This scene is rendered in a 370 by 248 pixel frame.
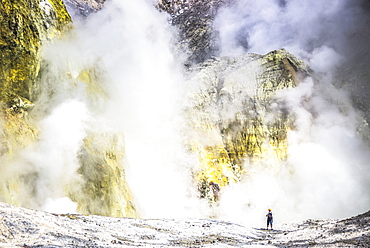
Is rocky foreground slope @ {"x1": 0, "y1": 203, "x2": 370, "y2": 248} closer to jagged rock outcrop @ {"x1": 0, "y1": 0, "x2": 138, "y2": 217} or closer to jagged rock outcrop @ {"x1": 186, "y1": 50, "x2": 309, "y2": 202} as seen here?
jagged rock outcrop @ {"x1": 0, "y1": 0, "x2": 138, "y2": 217}

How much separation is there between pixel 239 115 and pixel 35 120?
118ft

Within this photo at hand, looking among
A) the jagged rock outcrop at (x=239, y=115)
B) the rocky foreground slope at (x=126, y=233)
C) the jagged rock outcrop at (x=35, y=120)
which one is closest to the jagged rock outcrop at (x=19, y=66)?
the jagged rock outcrop at (x=35, y=120)

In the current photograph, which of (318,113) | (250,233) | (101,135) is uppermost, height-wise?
(318,113)

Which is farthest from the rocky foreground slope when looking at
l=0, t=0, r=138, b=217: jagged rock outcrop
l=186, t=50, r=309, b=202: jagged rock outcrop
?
l=186, t=50, r=309, b=202: jagged rock outcrop

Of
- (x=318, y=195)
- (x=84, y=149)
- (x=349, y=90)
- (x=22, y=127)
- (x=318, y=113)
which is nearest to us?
(x=22, y=127)

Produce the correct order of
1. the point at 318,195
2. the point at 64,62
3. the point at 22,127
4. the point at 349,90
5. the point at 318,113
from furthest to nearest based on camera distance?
1. the point at 349,90
2. the point at 318,113
3. the point at 318,195
4. the point at 64,62
5. the point at 22,127

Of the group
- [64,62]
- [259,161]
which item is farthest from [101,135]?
[259,161]

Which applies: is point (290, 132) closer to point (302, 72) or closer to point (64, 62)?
point (302, 72)

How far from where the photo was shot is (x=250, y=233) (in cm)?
2286

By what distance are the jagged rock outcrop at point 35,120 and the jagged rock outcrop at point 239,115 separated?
1958 centimetres

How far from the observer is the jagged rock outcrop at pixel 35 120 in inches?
998

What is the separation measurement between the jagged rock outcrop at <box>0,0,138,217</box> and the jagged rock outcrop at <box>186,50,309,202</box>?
19.6 metres

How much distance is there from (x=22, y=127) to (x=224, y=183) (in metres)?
30.6

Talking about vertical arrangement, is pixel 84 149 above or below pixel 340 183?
below
